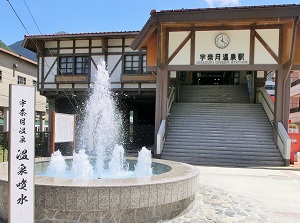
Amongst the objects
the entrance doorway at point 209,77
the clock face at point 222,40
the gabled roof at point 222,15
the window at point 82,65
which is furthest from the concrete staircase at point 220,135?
the window at point 82,65

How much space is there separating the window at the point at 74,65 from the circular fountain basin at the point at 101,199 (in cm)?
1400

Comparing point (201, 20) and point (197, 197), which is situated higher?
point (201, 20)

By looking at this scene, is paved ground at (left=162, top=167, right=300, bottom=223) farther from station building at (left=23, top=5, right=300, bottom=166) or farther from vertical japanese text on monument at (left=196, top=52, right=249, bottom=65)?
vertical japanese text on monument at (left=196, top=52, right=249, bottom=65)

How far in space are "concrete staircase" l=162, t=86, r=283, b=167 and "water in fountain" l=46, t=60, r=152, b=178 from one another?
3.15 m

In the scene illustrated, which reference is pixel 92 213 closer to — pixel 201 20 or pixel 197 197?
pixel 197 197

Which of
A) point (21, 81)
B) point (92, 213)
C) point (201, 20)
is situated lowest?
point (92, 213)

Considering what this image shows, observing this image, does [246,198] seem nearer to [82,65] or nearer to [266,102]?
[266,102]

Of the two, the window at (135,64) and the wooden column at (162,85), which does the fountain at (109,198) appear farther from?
the window at (135,64)

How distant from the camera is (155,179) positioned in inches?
191

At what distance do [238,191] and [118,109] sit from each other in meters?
14.3

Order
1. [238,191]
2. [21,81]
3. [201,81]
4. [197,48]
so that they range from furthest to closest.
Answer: [201,81]
[21,81]
[197,48]
[238,191]

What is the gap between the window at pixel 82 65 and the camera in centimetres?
1798

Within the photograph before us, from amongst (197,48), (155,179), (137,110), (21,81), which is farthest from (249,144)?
(21,81)

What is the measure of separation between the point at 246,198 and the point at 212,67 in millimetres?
7794
